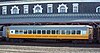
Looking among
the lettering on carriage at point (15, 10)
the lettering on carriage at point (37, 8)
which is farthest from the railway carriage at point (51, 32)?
the lettering on carriage at point (37, 8)

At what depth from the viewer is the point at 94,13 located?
42.7m

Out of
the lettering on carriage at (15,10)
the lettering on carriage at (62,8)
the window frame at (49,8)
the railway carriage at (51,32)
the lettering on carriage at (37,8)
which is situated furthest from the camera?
the lettering on carriage at (15,10)

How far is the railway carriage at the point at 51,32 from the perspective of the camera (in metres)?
36.9

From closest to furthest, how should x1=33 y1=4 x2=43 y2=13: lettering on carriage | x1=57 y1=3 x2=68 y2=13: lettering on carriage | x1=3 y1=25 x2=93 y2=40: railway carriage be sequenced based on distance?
1. x1=3 y1=25 x2=93 y2=40: railway carriage
2. x1=57 y1=3 x2=68 y2=13: lettering on carriage
3. x1=33 y1=4 x2=43 y2=13: lettering on carriage

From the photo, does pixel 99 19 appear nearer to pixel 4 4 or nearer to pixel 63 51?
pixel 63 51

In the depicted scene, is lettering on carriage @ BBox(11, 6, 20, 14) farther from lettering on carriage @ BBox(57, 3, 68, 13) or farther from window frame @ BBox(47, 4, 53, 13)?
lettering on carriage @ BBox(57, 3, 68, 13)

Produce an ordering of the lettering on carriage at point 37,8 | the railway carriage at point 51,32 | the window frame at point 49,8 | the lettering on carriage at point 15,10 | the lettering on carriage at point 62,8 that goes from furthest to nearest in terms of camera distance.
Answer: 1. the lettering on carriage at point 15,10
2. the lettering on carriage at point 37,8
3. the window frame at point 49,8
4. the lettering on carriage at point 62,8
5. the railway carriage at point 51,32

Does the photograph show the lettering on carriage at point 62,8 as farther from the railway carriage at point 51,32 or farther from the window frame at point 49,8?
the railway carriage at point 51,32

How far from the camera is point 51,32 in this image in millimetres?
38219

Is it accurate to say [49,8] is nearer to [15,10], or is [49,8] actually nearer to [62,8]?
[62,8]

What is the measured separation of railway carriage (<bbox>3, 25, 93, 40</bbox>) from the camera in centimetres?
3691

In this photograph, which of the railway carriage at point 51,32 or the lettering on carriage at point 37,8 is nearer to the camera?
the railway carriage at point 51,32

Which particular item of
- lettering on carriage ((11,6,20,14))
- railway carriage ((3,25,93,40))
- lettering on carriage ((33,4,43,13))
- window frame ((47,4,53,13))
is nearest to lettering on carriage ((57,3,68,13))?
window frame ((47,4,53,13))

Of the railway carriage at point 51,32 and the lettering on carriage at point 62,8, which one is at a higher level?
the lettering on carriage at point 62,8
